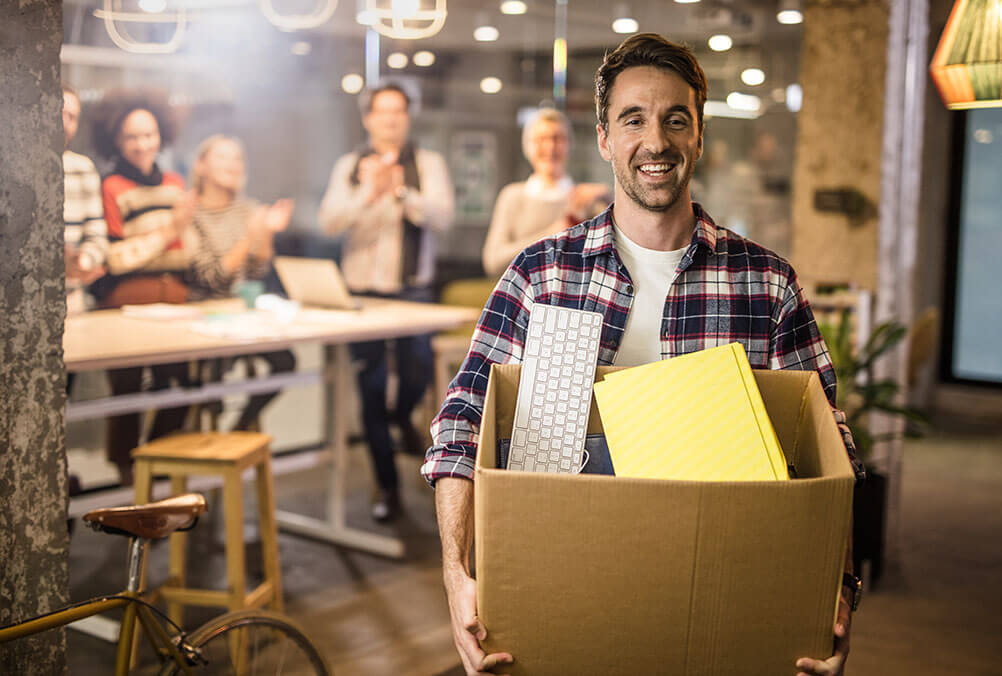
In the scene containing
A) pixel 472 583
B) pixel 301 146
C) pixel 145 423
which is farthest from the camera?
pixel 301 146

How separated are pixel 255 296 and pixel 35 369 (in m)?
2.28

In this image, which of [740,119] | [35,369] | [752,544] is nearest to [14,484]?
[35,369]

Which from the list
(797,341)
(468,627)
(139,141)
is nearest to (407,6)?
(139,141)

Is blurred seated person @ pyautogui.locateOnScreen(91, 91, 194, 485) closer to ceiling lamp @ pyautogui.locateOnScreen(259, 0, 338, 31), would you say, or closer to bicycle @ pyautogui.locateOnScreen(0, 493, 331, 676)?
ceiling lamp @ pyautogui.locateOnScreen(259, 0, 338, 31)

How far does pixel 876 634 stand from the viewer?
3395mm

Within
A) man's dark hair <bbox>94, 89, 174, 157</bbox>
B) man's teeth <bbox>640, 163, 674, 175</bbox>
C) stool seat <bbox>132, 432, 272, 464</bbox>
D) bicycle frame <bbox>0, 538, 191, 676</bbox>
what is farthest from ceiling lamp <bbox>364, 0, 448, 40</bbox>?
man's teeth <bbox>640, 163, 674, 175</bbox>

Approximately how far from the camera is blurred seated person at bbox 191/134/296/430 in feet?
15.5

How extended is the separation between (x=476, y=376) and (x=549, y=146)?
14.5 ft

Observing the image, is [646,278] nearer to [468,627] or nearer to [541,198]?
[468,627]

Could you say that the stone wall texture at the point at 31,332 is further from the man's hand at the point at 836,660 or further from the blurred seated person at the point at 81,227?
the blurred seated person at the point at 81,227

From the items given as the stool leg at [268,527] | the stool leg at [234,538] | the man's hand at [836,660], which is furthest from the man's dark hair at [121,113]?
the man's hand at [836,660]

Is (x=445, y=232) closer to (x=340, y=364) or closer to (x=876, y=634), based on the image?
(x=340, y=364)

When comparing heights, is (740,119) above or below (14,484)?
above

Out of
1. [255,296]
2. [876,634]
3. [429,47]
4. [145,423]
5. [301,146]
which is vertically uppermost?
[429,47]
